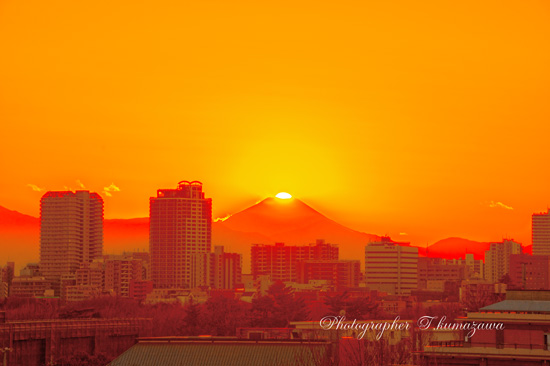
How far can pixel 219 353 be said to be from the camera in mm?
48062

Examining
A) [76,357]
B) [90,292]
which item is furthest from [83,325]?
[90,292]

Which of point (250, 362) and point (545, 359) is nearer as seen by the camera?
point (545, 359)

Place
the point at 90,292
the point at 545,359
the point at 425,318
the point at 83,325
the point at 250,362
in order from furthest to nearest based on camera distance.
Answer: the point at 90,292 → the point at 425,318 → the point at 83,325 → the point at 250,362 → the point at 545,359

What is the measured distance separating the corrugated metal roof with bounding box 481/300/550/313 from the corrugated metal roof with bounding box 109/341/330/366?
852 centimetres

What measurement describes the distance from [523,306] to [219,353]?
45.2 ft

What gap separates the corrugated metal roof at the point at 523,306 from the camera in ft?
129

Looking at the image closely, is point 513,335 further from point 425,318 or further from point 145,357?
point 425,318

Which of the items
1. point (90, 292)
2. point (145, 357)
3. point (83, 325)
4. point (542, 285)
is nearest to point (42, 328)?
A: point (83, 325)

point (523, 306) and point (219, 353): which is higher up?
point (523, 306)

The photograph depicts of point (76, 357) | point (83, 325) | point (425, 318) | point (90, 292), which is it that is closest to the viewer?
point (76, 357)

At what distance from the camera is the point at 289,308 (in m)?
103

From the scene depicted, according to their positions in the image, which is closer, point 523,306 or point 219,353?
point 523,306

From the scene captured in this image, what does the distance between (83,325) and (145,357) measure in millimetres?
25804

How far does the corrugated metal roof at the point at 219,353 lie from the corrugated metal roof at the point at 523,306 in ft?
28.0
